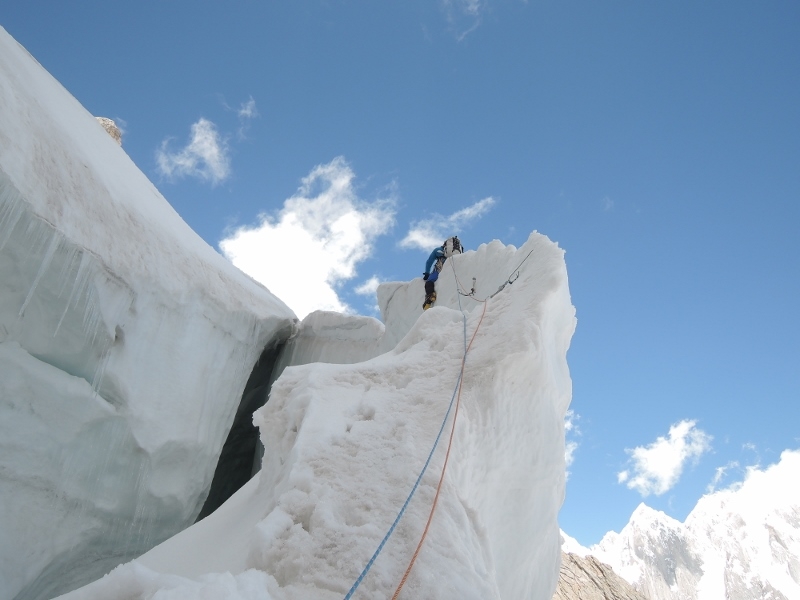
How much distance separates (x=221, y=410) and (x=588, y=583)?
50.2ft

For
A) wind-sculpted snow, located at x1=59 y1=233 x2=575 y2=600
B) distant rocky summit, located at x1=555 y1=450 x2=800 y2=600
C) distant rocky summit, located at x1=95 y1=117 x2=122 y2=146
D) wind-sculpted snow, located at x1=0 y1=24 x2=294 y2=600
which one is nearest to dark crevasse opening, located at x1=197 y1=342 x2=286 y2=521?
wind-sculpted snow, located at x1=0 y1=24 x2=294 y2=600

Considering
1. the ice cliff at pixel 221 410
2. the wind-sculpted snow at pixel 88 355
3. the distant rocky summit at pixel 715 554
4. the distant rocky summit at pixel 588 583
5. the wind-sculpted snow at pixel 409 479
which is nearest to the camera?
the wind-sculpted snow at pixel 409 479

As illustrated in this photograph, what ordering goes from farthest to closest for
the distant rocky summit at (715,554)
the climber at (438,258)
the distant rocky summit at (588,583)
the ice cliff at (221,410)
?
the distant rocky summit at (715,554), the distant rocky summit at (588,583), the climber at (438,258), the ice cliff at (221,410)

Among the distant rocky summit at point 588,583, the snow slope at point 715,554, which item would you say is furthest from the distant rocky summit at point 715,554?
the distant rocky summit at point 588,583

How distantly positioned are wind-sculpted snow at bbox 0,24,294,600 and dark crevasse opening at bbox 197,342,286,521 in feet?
6.63

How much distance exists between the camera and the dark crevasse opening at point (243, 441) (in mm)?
9953

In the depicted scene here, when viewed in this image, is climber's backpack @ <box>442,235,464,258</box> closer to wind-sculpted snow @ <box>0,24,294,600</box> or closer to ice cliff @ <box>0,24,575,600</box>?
ice cliff @ <box>0,24,575,600</box>

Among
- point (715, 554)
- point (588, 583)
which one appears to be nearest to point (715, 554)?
point (715, 554)

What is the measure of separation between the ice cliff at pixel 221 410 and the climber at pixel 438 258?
275 mm

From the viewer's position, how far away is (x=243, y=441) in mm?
10438

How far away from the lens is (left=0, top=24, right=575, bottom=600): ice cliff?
7.01 feet

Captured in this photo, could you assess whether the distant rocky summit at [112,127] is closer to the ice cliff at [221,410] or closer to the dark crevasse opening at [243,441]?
the ice cliff at [221,410]

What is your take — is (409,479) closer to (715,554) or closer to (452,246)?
(452,246)

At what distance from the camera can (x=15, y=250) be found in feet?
17.3
